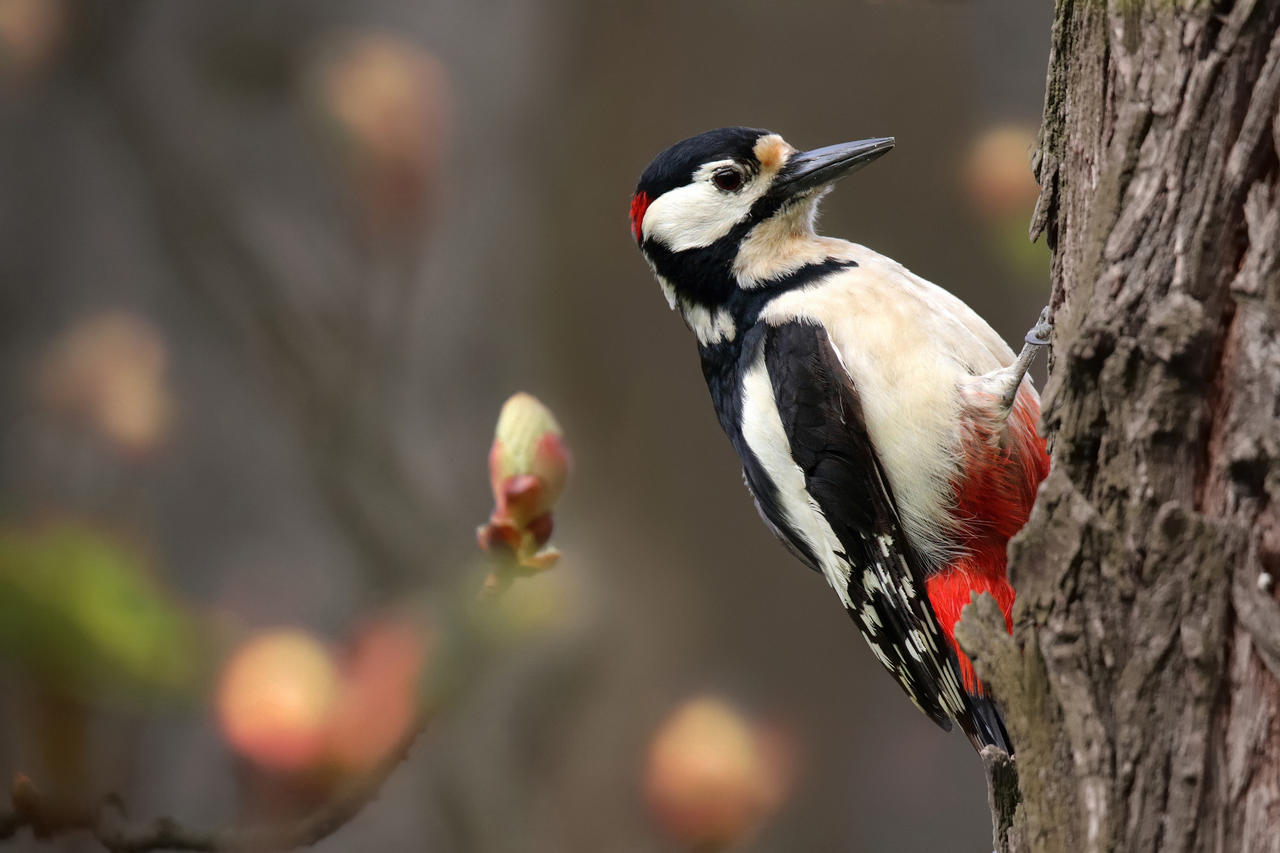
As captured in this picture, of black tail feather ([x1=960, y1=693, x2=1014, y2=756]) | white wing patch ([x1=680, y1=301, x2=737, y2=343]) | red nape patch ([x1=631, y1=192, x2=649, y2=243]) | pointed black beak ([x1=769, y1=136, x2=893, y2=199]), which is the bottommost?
black tail feather ([x1=960, y1=693, x2=1014, y2=756])

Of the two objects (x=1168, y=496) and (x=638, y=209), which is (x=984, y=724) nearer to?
(x=1168, y=496)

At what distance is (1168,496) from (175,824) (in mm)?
947

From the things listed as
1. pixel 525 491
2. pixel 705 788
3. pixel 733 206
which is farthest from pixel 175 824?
pixel 733 206

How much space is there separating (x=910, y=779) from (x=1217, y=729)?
1718 mm

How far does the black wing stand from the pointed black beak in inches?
10.5

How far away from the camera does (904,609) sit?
6.04 ft

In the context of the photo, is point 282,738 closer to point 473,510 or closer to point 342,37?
point 473,510

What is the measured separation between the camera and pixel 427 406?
2.36m

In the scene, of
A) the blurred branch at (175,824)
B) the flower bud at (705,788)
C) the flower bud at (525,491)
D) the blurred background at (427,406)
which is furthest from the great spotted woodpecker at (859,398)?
the blurred branch at (175,824)

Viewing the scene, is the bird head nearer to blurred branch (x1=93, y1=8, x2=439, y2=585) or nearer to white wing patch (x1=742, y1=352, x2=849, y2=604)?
white wing patch (x1=742, y1=352, x2=849, y2=604)

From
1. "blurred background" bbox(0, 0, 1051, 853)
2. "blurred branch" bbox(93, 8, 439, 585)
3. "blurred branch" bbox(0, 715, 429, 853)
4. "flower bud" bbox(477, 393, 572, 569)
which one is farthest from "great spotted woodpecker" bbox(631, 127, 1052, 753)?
"blurred branch" bbox(0, 715, 429, 853)

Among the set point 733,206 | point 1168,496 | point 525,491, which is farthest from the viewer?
point 733,206

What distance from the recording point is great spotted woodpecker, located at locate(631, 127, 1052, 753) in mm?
1756

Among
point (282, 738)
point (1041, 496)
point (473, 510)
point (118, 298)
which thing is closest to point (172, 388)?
point (118, 298)
